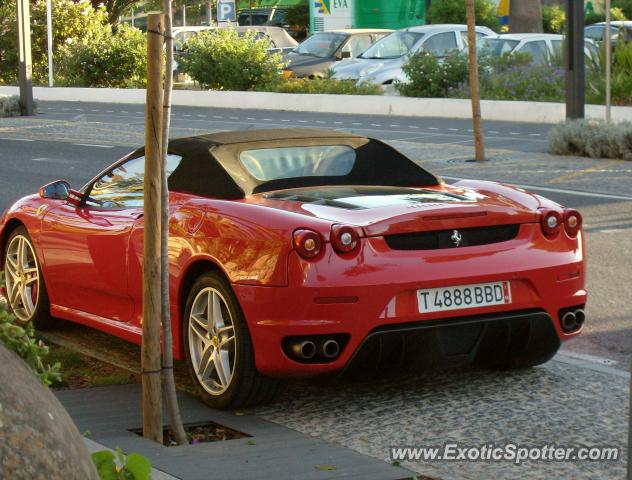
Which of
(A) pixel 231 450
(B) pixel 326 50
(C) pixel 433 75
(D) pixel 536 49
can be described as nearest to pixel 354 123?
(C) pixel 433 75

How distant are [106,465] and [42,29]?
1736 inches

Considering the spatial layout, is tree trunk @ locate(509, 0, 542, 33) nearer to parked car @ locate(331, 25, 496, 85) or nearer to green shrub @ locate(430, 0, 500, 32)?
parked car @ locate(331, 25, 496, 85)

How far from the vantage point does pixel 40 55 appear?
155 ft

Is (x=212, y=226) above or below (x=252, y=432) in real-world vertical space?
above

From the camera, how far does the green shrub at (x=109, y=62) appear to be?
1634 inches

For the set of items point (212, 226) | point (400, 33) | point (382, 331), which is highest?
point (400, 33)

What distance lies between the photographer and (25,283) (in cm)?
818

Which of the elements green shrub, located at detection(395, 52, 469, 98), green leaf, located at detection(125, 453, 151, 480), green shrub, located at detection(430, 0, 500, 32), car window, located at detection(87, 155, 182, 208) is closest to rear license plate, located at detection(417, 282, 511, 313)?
car window, located at detection(87, 155, 182, 208)

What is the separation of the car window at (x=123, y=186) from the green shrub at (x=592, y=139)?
11.8 meters

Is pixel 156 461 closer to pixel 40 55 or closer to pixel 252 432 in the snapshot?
pixel 252 432

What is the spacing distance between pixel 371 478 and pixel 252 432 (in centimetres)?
108

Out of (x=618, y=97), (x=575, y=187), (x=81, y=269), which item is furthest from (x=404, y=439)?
(x=618, y=97)

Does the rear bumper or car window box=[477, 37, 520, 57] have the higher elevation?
car window box=[477, 37, 520, 57]

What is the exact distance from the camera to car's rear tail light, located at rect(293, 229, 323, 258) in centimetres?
597
